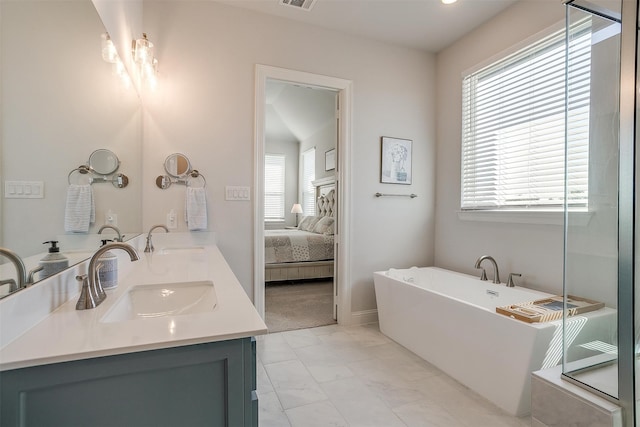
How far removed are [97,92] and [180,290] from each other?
2.82 feet

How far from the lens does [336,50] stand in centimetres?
292

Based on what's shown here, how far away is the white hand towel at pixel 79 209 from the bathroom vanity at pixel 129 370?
0.24 m

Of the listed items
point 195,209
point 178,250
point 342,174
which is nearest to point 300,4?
point 342,174

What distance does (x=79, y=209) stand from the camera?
1.04m

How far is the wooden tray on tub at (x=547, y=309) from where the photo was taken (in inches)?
57.7

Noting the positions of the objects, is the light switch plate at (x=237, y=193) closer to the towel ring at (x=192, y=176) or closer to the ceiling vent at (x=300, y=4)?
the towel ring at (x=192, y=176)

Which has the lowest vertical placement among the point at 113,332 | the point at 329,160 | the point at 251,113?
the point at 113,332

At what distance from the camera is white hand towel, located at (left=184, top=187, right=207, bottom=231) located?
2.38 meters

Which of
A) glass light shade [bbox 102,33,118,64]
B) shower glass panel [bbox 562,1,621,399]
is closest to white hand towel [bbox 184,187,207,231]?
glass light shade [bbox 102,33,118,64]

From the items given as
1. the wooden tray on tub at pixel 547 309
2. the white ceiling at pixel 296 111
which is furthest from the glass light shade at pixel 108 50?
the white ceiling at pixel 296 111

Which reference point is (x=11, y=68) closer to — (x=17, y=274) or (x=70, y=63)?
(x=70, y=63)

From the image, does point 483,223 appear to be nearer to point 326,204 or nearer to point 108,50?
point 108,50

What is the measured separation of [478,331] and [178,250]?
A: 204cm

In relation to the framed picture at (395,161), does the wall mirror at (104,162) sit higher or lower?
lower
